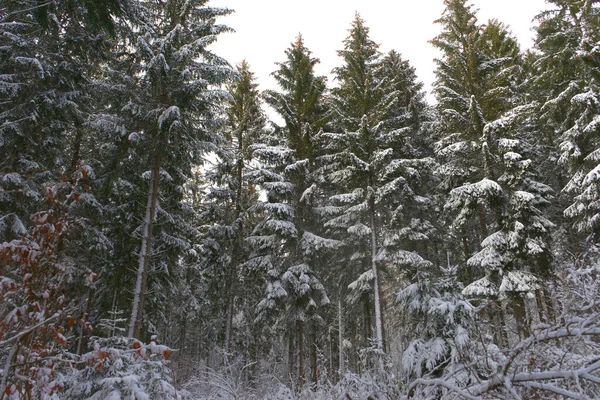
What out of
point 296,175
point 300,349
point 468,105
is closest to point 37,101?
point 296,175

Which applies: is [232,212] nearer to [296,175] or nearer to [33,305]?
[296,175]

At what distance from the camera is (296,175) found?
16.3 m

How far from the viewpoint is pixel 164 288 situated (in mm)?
14594

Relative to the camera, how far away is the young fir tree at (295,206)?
14.6m

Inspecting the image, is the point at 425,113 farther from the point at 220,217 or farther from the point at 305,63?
the point at 220,217

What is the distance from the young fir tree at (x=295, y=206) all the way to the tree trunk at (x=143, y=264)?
5217mm

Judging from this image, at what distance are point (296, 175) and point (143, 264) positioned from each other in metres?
8.16

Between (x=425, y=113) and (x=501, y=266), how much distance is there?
30.9ft

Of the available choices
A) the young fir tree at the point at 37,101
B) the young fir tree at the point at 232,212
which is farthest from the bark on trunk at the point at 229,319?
the young fir tree at the point at 37,101

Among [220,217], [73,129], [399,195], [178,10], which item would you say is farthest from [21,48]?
[399,195]

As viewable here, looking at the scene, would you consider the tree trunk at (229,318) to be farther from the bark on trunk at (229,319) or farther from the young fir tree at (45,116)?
the young fir tree at (45,116)

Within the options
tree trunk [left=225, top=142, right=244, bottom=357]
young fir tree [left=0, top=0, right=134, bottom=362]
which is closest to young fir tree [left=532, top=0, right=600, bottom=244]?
tree trunk [left=225, top=142, right=244, bottom=357]

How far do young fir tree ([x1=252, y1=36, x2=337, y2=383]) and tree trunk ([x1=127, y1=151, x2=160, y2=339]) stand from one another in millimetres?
5217

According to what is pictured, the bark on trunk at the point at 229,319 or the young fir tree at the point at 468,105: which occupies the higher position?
the young fir tree at the point at 468,105
